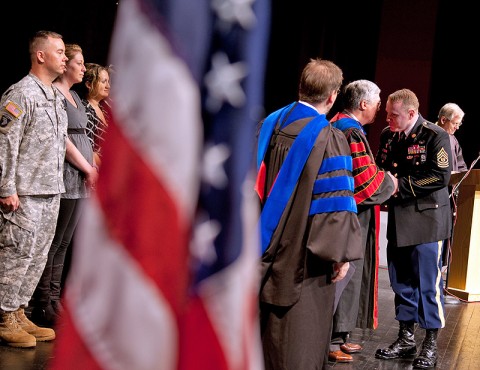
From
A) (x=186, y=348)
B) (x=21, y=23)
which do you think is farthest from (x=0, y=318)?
(x=186, y=348)

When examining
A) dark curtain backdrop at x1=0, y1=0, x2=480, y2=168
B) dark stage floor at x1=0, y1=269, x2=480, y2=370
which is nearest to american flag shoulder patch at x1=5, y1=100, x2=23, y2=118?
dark stage floor at x1=0, y1=269, x2=480, y2=370

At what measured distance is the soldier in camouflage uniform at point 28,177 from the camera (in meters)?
3.67

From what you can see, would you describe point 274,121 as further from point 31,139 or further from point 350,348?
point 350,348

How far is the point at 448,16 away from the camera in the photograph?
10219mm

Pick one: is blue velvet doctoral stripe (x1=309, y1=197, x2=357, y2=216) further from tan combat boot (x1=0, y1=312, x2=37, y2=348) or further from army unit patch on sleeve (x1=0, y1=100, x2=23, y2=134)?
tan combat boot (x1=0, y1=312, x2=37, y2=348)

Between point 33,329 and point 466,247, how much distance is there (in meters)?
4.41

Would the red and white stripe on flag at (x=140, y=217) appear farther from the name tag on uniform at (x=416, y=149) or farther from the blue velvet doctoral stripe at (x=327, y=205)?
the name tag on uniform at (x=416, y=149)

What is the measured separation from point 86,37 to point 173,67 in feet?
16.3

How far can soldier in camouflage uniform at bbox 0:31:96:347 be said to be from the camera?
367 centimetres

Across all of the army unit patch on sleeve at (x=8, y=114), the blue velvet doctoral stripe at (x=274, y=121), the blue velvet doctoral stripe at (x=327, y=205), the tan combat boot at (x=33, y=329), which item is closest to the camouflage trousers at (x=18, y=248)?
the tan combat boot at (x=33, y=329)

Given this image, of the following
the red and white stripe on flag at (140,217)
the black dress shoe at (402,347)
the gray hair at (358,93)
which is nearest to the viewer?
the red and white stripe on flag at (140,217)

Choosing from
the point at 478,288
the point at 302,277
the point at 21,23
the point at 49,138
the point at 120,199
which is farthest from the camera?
the point at 478,288

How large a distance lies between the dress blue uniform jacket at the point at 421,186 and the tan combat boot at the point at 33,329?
2.12 m

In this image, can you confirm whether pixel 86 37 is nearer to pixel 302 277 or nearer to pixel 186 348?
pixel 302 277
